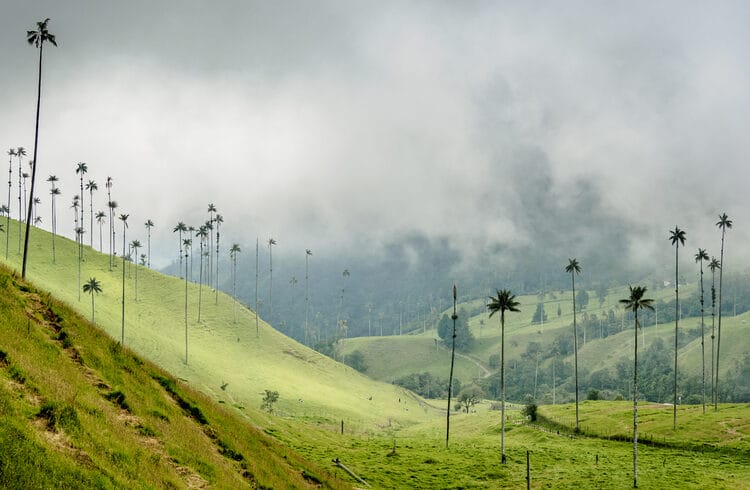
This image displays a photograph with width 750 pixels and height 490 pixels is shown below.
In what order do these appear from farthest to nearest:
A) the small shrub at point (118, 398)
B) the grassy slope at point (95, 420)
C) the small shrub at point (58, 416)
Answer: the small shrub at point (118, 398) < the small shrub at point (58, 416) < the grassy slope at point (95, 420)

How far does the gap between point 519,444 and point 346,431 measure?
187ft

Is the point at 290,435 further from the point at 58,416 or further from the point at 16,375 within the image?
the point at 58,416

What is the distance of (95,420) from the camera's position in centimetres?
2131

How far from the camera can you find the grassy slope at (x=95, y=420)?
16828 mm

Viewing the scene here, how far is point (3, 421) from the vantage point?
1644 cm

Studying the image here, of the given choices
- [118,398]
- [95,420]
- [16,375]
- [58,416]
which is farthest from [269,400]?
[58,416]

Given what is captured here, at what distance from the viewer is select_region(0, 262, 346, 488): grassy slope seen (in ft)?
55.2

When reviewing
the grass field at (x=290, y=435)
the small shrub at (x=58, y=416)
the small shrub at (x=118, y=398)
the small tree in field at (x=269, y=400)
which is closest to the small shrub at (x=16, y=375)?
the grass field at (x=290, y=435)

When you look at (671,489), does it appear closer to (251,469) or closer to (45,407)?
(251,469)

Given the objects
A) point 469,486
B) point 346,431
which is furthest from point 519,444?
point 346,431

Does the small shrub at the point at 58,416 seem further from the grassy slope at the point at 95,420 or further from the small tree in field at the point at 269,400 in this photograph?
the small tree in field at the point at 269,400

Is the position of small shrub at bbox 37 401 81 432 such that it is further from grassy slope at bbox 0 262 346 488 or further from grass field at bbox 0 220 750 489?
grass field at bbox 0 220 750 489

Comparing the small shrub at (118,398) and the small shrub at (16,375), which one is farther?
the small shrub at (118,398)

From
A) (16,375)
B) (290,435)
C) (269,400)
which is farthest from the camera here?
(269,400)
